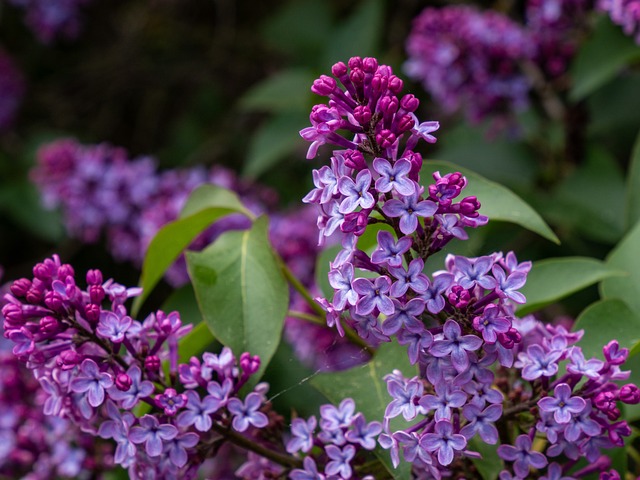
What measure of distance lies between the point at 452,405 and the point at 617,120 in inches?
54.2

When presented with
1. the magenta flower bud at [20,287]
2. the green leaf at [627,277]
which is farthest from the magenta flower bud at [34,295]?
the green leaf at [627,277]

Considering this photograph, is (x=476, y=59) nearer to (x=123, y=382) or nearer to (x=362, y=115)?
(x=362, y=115)

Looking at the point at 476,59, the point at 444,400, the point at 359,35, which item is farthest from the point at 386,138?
the point at 359,35

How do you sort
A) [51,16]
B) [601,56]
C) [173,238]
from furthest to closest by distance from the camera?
[51,16]
[601,56]
[173,238]

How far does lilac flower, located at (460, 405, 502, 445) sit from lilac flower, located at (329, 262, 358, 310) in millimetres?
177

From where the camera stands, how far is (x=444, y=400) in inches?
38.0

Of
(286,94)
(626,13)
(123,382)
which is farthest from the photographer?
(286,94)

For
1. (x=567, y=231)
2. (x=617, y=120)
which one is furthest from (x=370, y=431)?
(x=617, y=120)

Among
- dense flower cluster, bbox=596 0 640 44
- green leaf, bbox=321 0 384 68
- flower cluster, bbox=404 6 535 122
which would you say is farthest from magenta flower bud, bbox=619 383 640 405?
green leaf, bbox=321 0 384 68

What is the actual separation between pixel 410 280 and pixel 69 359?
1.31 ft

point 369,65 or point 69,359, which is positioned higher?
point 369,65

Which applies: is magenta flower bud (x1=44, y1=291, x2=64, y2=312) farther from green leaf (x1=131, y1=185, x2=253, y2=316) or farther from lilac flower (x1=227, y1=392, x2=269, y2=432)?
green leaf (x1=131, y1=185, x2=253, y2=316)

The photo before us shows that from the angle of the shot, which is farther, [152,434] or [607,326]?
[607,326]

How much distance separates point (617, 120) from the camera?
213cm
